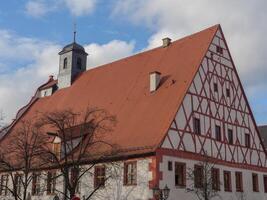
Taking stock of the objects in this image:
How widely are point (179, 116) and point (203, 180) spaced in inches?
162

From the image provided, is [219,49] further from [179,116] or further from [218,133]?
[179,116]

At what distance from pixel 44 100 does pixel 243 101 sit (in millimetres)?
18386

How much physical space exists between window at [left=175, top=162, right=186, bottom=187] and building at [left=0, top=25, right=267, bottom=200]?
0.06 meters

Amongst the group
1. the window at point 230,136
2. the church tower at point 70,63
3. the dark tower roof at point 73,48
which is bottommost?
the window at point 230,136

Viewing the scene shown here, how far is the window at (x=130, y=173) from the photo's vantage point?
91.3ft

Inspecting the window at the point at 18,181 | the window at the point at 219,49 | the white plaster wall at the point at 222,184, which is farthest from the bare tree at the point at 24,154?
the window at the point at 219,49

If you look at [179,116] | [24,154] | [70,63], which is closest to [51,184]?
[24,154]

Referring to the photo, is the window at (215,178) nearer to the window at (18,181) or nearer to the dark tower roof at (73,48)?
the window at (18,181)

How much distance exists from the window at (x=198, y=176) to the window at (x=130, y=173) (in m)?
3.80

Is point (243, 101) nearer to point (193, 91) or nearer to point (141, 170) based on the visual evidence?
point (193, 91)

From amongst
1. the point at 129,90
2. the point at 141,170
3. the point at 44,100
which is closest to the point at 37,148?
the point at 141,170

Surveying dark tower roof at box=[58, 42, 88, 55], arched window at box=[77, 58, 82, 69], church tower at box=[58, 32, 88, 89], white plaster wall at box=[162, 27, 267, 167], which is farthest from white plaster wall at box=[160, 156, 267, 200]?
dark tower roof at box=[58, 42, 88, 55]

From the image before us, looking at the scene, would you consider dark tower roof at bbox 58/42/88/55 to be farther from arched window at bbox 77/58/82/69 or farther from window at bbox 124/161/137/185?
window at bbox 124/161/137/185

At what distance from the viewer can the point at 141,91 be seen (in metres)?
32.6
